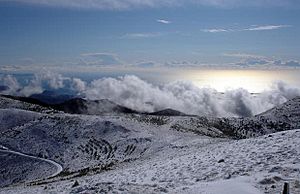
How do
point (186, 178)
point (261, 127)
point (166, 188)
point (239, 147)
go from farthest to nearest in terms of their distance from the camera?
point (261, 127) < point (239, 147) < point (186, 178) < point (166, 188)

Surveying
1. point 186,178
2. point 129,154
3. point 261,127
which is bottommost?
point 261,127

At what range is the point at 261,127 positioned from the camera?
140m

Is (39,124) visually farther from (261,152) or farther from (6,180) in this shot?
(261,152)

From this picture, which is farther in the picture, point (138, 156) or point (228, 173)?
point (138, 156)

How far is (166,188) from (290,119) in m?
144

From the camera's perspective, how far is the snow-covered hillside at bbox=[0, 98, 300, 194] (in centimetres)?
2088

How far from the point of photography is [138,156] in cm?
5100

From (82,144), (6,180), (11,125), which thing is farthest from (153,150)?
(11,125)

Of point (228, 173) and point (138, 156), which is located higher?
point (228, 173)

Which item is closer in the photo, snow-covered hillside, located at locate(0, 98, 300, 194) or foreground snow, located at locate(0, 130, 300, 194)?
foreground snow, located at locate(0, 130, 300, 194)

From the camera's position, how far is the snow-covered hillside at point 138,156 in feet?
68.5

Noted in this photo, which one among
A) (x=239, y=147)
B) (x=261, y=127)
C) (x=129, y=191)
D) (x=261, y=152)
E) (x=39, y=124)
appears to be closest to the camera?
(x=129, y=191)

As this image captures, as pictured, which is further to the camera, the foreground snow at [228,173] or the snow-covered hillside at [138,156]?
the snow-covered hillside at [138,156]

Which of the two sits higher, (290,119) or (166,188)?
(166,188)
